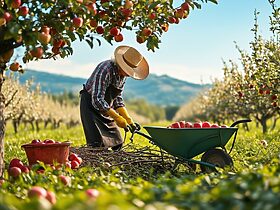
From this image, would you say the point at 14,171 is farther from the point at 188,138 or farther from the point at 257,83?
the point at 257,83

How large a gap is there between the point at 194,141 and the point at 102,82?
5.36 feet

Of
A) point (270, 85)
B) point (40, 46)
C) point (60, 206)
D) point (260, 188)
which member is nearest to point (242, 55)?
point (270, 85)

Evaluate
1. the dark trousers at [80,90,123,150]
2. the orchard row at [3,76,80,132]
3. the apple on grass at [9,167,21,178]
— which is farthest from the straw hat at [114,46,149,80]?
the orchard row at [3,76,80,132]

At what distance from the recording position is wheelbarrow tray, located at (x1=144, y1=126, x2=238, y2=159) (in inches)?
247

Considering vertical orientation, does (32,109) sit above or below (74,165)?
below

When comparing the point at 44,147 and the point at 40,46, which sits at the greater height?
the point at 40,46

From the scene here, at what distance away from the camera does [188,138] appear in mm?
6328

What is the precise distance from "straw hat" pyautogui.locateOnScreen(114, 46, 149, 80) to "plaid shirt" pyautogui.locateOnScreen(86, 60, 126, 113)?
0.14m

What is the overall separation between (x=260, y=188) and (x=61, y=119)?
34.1m

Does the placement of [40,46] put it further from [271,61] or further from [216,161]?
[271,61]

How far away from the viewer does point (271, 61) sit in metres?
8.83

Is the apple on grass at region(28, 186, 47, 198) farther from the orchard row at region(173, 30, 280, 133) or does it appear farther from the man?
the orchard row at region(173, 30, 280, 133)

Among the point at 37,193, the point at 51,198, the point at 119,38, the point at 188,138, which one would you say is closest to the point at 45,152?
the point at 119,38

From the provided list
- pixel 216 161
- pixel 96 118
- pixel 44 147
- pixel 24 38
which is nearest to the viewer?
pixel 24 38
